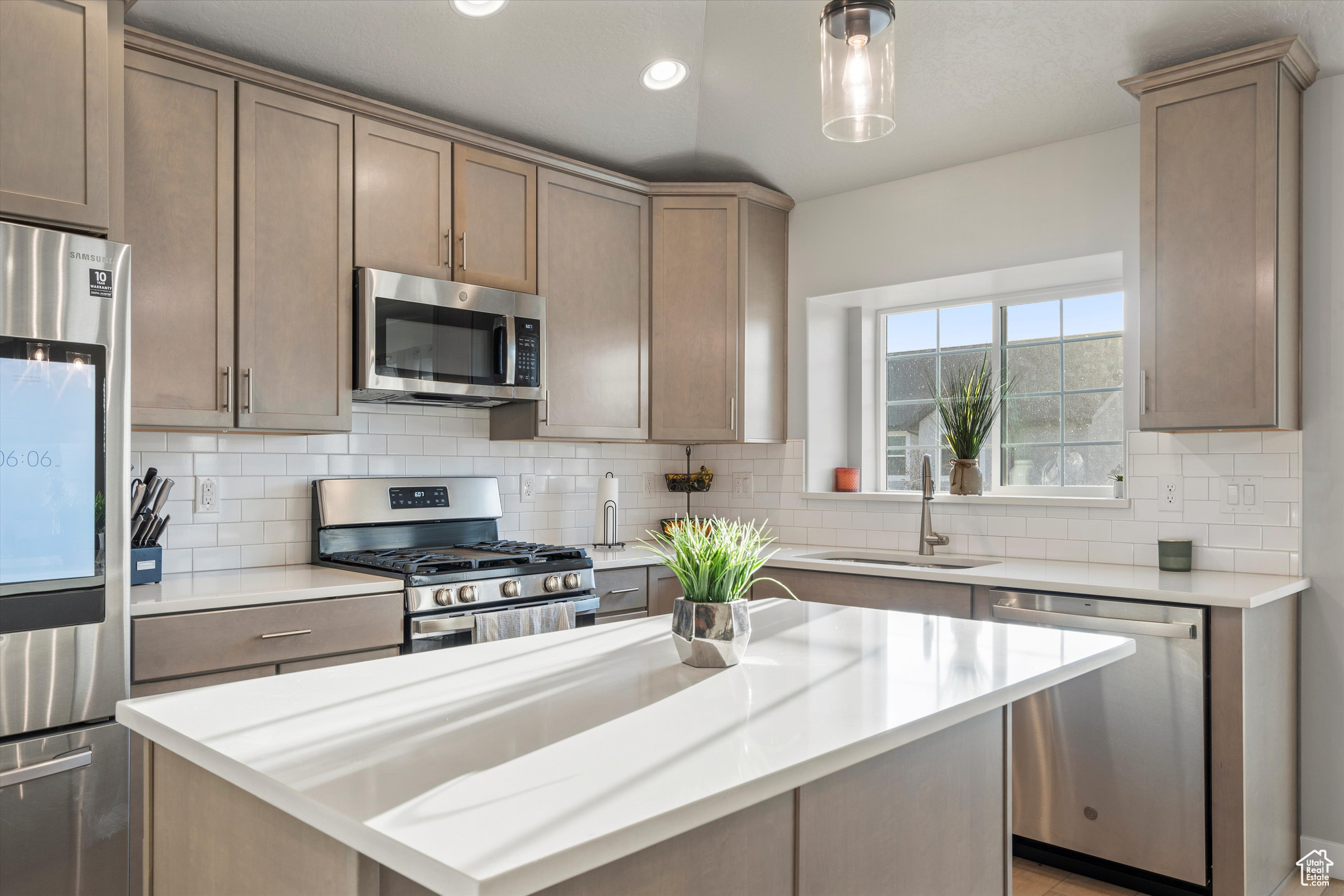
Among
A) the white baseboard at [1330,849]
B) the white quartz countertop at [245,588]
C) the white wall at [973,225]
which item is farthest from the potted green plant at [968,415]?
the white quartz countertop at [245,588]

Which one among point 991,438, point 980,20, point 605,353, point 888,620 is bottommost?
point 888,620

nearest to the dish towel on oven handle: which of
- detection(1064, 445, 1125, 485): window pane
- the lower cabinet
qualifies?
the lower cabinet

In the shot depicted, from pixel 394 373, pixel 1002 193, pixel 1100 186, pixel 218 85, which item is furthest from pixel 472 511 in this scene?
pixel 1100 186

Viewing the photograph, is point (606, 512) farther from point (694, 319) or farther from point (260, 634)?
point (260, 634)

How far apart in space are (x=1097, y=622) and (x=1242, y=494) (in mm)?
746

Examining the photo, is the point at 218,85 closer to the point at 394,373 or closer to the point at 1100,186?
the point at 394,373

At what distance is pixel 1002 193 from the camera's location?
144 inches

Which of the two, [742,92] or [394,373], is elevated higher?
[742,92]

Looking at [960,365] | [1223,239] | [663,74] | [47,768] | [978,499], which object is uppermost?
[663,74]

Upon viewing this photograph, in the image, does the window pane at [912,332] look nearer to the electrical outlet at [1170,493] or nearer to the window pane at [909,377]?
the window pane at [909,377]

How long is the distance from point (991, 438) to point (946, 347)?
480 millimetres

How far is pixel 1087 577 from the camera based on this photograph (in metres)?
2.91

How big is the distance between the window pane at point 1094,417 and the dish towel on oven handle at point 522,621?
2089mm

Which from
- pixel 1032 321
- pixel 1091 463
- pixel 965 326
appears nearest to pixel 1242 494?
pixel 1091 463
